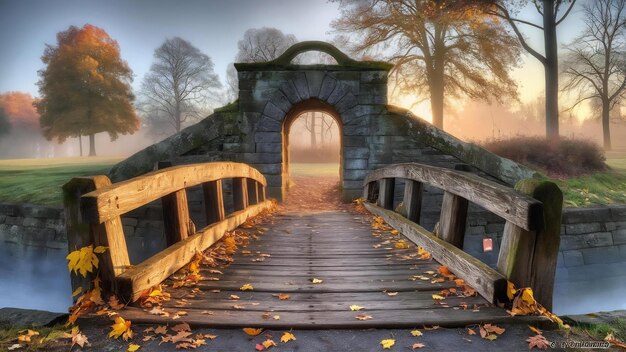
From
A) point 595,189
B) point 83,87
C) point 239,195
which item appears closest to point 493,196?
point 239,195

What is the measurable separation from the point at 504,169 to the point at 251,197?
647 centimetres

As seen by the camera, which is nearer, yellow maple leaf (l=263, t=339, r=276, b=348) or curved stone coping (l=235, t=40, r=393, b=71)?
yellow maple leaf (l=263, t=339, r=276, b=348)

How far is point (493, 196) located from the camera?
8.79 ft

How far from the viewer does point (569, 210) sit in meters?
9.32

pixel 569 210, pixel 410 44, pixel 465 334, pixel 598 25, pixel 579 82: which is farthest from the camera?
pixel 579 82

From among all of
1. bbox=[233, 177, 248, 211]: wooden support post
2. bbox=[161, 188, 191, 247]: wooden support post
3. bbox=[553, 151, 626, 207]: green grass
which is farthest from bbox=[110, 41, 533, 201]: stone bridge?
bbox=[161, 188, 191, 247]: wooden support post

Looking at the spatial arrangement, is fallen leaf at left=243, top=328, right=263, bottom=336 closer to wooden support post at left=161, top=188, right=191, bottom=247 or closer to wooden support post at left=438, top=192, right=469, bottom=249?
wooden support post at left=161, top=188, right=191, bottom=247

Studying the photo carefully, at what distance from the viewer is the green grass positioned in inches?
392

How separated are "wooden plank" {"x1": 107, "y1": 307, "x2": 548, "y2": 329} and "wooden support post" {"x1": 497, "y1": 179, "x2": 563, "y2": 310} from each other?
27 cm

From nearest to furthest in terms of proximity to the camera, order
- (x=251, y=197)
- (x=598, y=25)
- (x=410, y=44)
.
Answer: (x=251, y=197), (x=410, y=44), (x=598, y=25)

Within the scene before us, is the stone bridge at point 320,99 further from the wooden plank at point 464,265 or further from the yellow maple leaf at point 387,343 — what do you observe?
the yellow maple leaf at point 387,343

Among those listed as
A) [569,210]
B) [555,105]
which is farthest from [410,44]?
[569,210]

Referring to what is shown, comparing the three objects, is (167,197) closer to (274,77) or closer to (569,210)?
(274,77)

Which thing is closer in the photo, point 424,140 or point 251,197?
point 251,197
